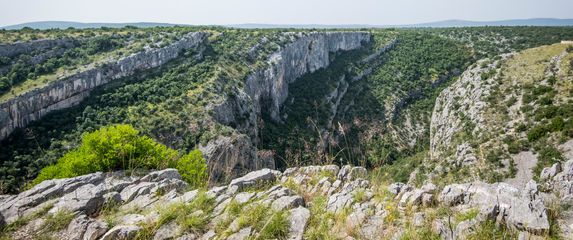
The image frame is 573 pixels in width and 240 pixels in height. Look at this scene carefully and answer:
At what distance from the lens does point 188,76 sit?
59281 millimetres

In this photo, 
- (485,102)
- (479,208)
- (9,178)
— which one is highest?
(479,208)

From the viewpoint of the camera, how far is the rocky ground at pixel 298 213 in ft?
20.3

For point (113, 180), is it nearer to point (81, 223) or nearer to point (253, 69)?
point (81, 223)

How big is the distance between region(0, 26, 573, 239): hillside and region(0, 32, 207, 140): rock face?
20 centimetres

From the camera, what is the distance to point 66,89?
4888 centimetres

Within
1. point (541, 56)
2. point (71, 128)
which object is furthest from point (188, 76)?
point (541, 56)

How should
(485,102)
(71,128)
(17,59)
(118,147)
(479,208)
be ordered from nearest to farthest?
(479,208)
(118,147)
(71,128)
(485,102)
(17,59)

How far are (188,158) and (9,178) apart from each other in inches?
1015

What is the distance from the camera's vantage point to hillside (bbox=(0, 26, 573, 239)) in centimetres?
703

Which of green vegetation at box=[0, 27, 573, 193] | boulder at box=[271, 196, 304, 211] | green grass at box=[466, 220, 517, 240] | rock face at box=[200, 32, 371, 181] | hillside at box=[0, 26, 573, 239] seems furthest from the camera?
rock face at box=[200, 32, 371, 181]

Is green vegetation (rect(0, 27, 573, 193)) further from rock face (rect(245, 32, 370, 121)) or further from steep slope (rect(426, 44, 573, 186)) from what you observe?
rock face (rect(245, 32, 370, 121))

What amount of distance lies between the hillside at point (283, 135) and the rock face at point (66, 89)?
0.20 metres

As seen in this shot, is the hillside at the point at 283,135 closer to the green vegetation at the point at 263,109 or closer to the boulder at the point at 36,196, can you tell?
the boulder at the point at 36,196

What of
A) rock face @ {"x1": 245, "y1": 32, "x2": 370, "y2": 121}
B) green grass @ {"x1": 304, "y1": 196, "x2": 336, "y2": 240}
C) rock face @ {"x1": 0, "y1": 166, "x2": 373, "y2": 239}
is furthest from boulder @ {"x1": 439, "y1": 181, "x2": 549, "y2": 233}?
rock face @ {"x1": 245, "y1": 32, "x2": 370, "y2": 121}
